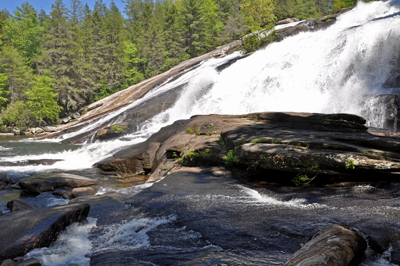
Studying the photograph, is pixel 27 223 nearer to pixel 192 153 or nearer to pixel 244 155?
pixel 244 155

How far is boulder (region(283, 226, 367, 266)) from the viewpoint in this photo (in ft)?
10.1

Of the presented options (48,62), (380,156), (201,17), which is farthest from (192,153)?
(201,17)

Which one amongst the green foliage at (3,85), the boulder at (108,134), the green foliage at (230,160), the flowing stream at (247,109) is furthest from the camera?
the green foliage at (3,85)

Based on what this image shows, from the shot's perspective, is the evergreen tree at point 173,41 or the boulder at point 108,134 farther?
the evergreen tree at point 173,41

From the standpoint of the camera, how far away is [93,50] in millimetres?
41938

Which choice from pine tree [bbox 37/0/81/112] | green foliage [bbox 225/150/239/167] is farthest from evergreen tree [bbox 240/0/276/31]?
green foliage [bbox 225/150/239/167]

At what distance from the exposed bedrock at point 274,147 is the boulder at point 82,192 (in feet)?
8.34

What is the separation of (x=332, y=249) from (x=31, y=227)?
499 cm

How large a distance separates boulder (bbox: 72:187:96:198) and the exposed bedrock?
8.34ft

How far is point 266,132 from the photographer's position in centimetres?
934

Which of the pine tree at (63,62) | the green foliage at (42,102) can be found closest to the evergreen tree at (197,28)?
the pine tree at (63,62)

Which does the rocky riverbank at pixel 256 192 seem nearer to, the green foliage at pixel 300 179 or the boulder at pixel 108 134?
the green foliage at pixel 300 179

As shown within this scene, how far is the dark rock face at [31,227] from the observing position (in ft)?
14.7

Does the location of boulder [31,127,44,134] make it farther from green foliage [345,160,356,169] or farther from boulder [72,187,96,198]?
green foliage [345,160,356,169]
